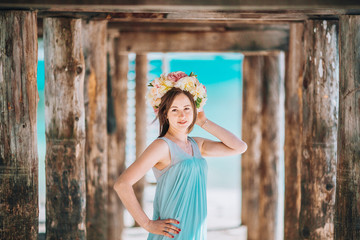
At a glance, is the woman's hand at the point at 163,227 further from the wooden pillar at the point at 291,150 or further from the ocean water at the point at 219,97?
the ocean water at the point at 219,97

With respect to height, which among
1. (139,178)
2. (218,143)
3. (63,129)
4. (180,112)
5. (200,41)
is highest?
(200,41)

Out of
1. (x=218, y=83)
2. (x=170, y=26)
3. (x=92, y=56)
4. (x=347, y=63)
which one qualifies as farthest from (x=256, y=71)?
(x=218, y=83)

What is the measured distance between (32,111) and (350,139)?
249 centimetres

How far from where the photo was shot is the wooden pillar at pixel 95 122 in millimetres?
5801

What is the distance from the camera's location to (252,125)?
26.4 feet

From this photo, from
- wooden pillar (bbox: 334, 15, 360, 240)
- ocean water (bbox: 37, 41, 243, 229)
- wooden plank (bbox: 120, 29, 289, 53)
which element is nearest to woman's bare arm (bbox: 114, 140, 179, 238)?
wooden pillar (bbox: 334, 15, 360, 240)

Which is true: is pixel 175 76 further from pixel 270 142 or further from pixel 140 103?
pixel 140 103

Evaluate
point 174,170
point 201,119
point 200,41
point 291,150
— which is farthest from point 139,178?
point 200,41

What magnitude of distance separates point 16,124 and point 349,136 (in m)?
2.58

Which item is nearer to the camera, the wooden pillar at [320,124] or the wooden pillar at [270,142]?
the wooden pillar at [320,124]

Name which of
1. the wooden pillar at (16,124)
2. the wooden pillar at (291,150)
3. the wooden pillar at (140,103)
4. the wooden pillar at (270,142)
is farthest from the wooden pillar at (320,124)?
the wooden pillar at (140,103)

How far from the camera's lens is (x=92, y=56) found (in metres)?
5.80

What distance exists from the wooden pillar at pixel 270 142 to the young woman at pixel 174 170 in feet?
14.1

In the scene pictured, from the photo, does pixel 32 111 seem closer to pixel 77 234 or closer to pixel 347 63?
pixel 77 234
